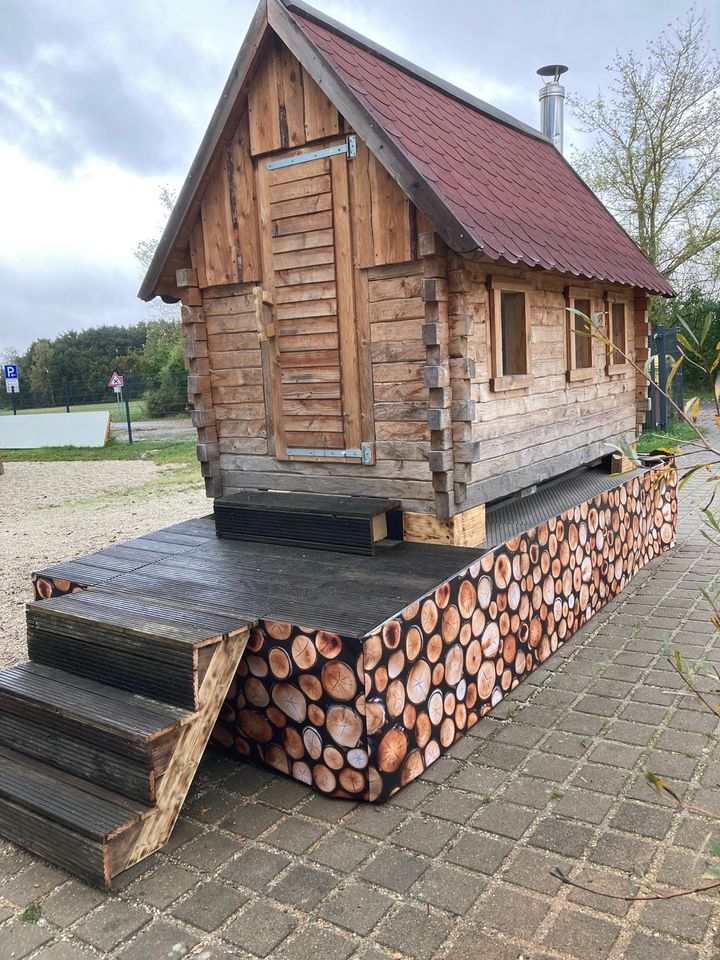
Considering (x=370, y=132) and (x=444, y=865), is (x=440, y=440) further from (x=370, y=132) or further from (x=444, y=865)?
(x=444, y=865)

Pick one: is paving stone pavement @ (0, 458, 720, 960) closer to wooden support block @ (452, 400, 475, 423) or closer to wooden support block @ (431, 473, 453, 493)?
wooden support block @ (431, 473, 453, 493)

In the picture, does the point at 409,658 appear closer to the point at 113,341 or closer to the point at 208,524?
the point at 208,524

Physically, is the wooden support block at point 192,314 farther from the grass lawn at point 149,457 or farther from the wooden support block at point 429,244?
the grass lawn at point 149,457

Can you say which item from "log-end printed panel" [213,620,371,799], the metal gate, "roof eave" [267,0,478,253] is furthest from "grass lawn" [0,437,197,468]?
"log-end printed panel" [213,620,371,799]

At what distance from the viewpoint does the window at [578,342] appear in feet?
20.5

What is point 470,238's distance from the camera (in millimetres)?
4203

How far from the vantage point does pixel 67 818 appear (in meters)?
3.17

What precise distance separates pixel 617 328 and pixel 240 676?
5.37 metres

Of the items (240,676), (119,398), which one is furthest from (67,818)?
(119,398)

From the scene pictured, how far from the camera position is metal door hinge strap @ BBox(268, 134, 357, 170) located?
4887 millimetres

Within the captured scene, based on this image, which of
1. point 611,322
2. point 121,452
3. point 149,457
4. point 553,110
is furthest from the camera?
point 121,452

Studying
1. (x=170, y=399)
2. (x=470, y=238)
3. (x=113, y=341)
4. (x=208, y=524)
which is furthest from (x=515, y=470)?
(x=113, y=341)

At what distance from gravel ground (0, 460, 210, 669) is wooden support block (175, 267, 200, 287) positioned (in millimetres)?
3173

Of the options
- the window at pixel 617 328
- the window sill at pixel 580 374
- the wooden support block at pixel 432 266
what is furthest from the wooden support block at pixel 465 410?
the window at pixel 617 328
